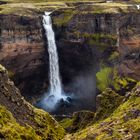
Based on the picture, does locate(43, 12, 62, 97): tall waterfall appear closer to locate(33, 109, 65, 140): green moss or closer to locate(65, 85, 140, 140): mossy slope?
locate(33, 109, 65, 140): green moss

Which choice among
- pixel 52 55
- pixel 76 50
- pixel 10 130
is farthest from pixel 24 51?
Result: pixel 10 130

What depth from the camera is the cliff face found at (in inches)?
3487

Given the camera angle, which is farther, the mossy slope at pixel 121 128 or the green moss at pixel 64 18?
the green moss at pixel 64 18

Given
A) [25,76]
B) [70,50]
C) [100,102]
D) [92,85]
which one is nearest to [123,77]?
[92,85]

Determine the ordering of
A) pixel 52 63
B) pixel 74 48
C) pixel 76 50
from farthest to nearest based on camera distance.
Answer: pixel 52 63
pixel 74 48
pixel 76 50

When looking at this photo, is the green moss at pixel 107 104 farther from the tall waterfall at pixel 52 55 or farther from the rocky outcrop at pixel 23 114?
the tall waterfall at pixel 52 55

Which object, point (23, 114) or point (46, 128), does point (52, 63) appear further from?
point (23, 114)

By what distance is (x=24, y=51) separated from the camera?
298 feet

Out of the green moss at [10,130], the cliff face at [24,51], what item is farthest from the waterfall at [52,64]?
the green moss at [10,130]

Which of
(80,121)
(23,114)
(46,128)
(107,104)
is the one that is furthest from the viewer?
(80,121)

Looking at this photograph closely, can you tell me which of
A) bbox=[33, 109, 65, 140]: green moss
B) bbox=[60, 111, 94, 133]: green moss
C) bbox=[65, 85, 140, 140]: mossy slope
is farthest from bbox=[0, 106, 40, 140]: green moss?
bbox=[60, 111, 94, 133]: green moss

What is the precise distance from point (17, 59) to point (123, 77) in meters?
19.4

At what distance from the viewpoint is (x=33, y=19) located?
92.0 m

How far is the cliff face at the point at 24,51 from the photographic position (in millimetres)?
88562
